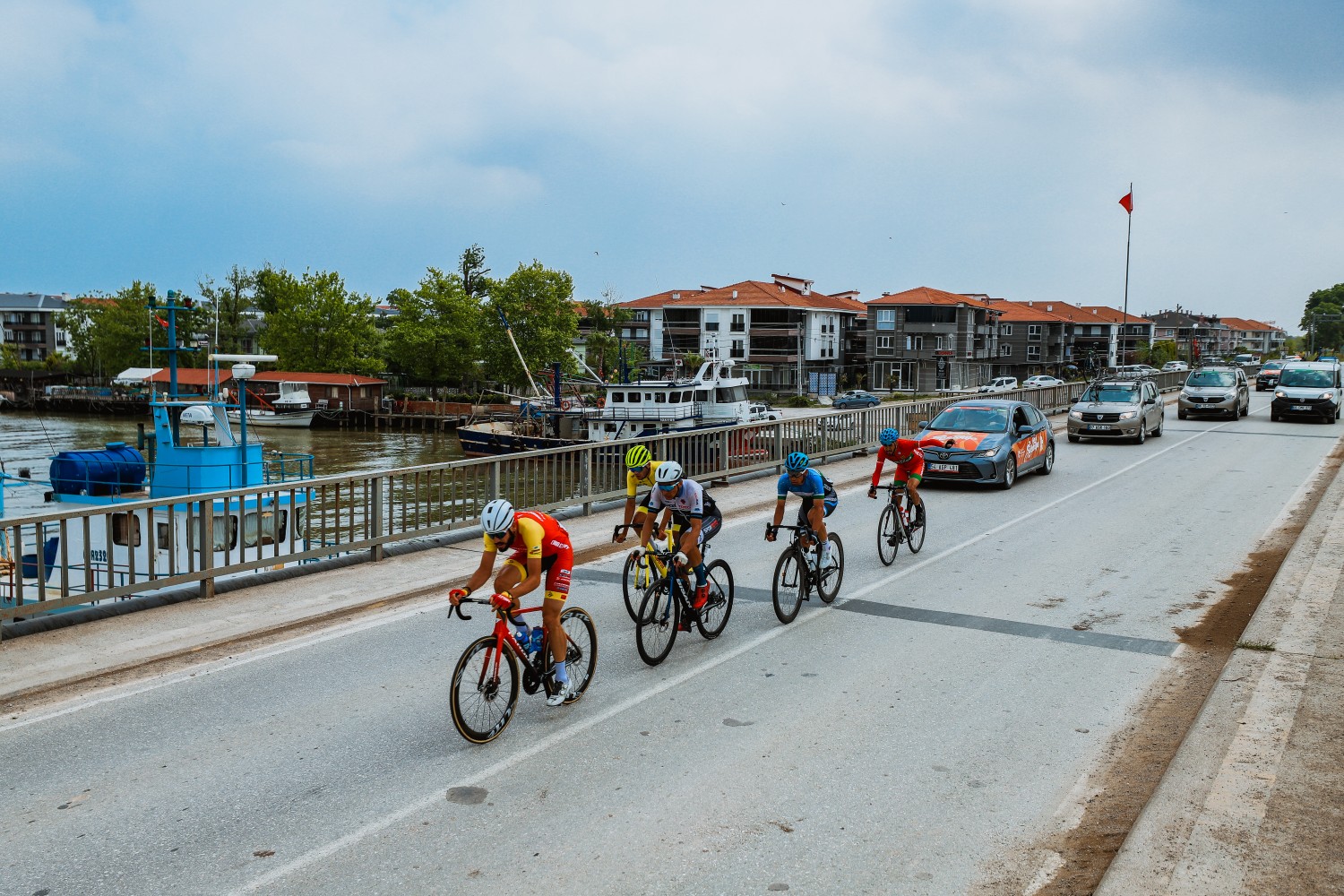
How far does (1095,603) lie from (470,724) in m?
6.43

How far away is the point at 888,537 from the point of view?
1179 centimetres

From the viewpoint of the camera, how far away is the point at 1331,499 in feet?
51.7

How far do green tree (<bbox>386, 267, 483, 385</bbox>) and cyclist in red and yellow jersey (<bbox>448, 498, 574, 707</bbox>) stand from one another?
2707 inches

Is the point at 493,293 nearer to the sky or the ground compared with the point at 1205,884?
nearer to the sky

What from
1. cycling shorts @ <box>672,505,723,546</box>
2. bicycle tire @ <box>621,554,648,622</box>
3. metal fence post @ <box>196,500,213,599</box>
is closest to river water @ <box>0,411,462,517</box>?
metal fence post @ <box>196,500,213,599</box>

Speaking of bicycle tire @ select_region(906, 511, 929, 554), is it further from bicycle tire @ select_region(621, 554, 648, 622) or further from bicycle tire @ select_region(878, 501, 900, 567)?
bicycle tire @ select_region(621, 554, 648, 622)

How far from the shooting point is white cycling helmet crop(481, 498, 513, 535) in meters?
5.97

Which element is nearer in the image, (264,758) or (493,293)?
(264,758)

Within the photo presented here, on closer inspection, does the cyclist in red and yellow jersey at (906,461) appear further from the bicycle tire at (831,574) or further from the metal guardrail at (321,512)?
the metal guardrail at (321,512)

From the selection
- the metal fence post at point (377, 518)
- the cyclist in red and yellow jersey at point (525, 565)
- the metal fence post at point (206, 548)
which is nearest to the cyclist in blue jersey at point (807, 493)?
the cyclist in red and yellow jersey at point (525, 565)

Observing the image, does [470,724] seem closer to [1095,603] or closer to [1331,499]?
[1095,603]

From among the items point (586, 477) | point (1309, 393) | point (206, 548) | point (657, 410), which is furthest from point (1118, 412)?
point (206, 548)

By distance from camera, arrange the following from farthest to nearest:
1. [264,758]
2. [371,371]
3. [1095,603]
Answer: [371,371], [1095,603], [264,758]

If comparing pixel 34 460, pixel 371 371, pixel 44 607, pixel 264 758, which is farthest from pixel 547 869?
pixel 371 371
